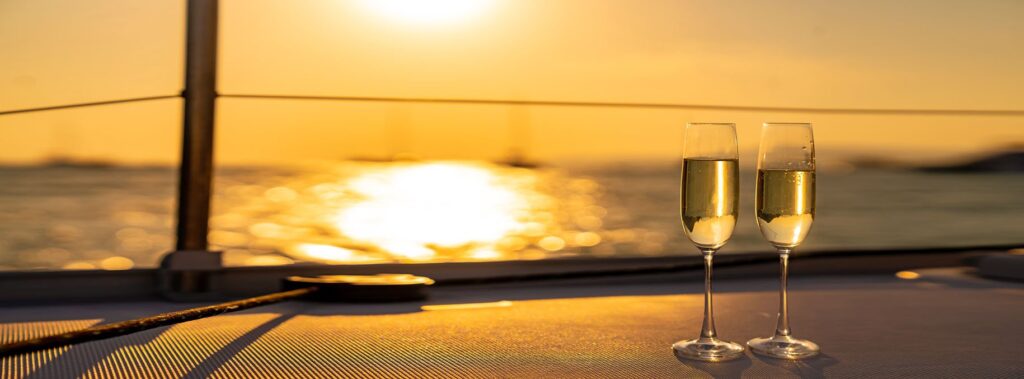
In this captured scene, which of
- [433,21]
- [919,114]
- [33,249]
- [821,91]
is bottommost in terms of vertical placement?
[33,249]

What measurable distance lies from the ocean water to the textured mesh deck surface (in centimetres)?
957

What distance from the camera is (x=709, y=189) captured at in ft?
2.67

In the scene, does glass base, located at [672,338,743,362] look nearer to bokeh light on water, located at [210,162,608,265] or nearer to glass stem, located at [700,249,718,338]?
glass stem, located at [700,249,718,338]

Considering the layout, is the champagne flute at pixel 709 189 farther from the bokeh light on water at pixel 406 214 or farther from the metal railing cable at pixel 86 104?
the bokeh light on water at pixel 406 214

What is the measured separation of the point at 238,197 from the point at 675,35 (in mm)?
9956

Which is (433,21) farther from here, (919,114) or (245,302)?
(245,302)

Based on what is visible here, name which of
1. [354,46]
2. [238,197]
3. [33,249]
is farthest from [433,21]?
[238,197]

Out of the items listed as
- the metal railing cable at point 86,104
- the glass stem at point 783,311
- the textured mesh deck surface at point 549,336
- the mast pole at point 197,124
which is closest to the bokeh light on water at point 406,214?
the metal railing cable at point 86,104

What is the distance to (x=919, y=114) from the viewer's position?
2381 mm

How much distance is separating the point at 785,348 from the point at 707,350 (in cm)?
7

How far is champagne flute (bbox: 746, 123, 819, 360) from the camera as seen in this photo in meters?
0.83

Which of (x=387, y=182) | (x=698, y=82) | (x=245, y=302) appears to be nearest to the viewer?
(x=245, y=302)

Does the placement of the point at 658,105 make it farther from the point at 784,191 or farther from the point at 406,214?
the point at 406,214

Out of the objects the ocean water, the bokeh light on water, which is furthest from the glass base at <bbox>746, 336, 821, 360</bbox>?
the ocean water
